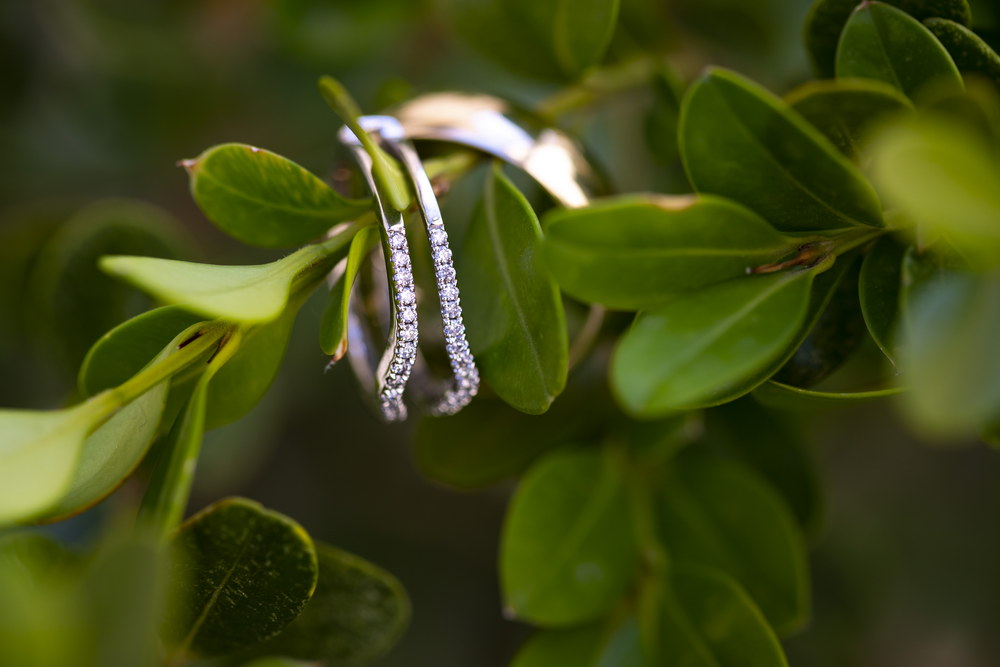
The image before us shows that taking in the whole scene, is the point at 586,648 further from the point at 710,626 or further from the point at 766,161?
the point at 766,161

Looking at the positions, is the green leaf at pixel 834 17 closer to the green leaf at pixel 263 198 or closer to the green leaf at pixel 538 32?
the green leaf at pixel 538 32

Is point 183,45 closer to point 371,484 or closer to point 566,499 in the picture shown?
point 371,484

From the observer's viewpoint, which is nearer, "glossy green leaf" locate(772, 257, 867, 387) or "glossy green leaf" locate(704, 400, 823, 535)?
"glossy green leaf" locate(772, 257, 867, 387)

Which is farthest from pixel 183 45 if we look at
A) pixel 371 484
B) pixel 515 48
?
pixel 371 484

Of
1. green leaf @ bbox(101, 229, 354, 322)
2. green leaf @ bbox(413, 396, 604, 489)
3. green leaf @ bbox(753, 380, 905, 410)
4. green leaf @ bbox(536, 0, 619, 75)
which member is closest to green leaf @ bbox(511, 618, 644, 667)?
green leaf @ bbox(413, 396, 604, 489)

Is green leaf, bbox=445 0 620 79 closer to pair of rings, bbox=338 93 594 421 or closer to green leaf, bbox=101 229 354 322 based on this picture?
pair of rings, bbox=338 93 594 421

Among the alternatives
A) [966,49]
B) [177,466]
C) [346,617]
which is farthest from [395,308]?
[966,49]
